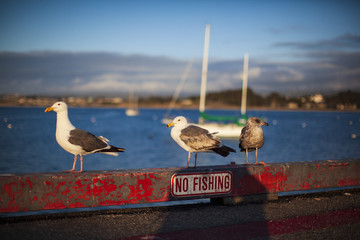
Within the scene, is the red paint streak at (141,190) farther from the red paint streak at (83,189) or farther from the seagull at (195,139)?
the seagull at (195,139)

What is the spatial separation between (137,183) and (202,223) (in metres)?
1.39

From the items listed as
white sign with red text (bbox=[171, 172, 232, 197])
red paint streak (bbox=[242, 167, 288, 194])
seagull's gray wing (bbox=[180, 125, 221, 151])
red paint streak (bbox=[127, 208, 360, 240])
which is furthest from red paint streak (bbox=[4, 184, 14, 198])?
red paint streak (bbox=[242, 167, 288, 194])

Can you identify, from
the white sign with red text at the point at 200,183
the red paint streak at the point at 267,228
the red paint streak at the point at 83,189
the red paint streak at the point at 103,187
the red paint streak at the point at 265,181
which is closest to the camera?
the red paint streak at the point at 267,228

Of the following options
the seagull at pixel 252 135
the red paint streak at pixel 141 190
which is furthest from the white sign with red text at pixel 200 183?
the seagull at pixel 252 135

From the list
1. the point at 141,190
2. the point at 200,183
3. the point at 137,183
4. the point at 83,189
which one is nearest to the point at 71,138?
the point at 83,189

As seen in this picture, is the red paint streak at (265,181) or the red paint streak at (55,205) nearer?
the red paint streak at (55,205)

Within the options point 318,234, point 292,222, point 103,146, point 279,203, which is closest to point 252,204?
point 279,203

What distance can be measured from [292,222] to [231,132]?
3403 cm

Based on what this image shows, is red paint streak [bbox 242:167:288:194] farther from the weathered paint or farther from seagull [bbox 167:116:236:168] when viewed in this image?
seagull [bbox 167:116:236:168]

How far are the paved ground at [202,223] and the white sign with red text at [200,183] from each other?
0.36 meters

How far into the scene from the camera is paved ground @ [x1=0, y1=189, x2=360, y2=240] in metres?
5.15

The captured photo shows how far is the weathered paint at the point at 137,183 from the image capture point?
Result: 5547mm

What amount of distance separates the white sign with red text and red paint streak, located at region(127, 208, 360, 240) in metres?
1.15

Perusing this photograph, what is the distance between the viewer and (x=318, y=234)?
5.26m
